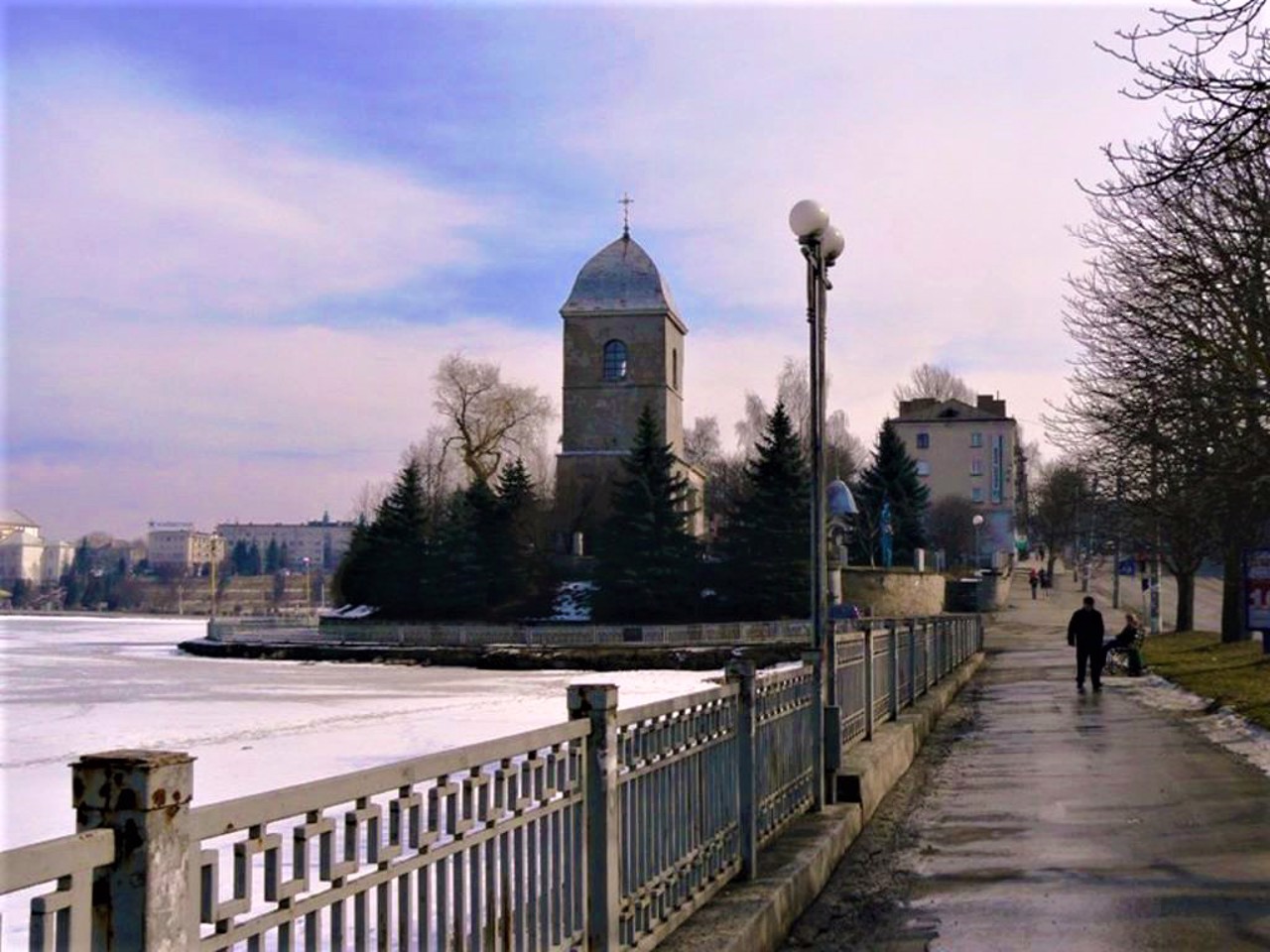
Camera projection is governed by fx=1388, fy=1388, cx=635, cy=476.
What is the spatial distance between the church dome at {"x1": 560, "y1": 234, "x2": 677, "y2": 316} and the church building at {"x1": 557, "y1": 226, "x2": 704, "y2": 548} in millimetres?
58

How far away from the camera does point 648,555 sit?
207 ft

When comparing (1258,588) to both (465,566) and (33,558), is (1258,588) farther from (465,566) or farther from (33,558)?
(33,558)

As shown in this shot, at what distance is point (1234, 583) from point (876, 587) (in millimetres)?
28218

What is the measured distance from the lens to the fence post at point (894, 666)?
15.2 meters

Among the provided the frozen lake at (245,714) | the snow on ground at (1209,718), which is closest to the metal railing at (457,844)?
the frozen lake at (245,714)

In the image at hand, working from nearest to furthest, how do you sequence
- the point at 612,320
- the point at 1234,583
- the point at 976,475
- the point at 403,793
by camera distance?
the point at 403,793, the point at 1234,583, the point at 612,320, the point at 976,475

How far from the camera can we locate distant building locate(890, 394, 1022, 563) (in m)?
118

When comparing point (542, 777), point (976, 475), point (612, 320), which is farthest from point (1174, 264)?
point (976, 475)

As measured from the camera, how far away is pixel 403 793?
3578 millimetres

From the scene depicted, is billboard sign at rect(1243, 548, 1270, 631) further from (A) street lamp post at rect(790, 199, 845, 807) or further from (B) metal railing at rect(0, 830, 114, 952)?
(B) metal railing at rect(0, 830, 114, 952)

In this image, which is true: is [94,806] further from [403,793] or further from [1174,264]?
[1174,264]

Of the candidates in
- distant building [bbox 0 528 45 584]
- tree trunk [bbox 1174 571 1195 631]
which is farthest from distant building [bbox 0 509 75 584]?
tree trunk [bbox 1174 571 1195 631]

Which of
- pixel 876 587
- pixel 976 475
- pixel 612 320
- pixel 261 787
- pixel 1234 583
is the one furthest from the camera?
pixel 976 475

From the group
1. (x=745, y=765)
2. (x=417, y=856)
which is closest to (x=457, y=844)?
(x=417, y=856)
